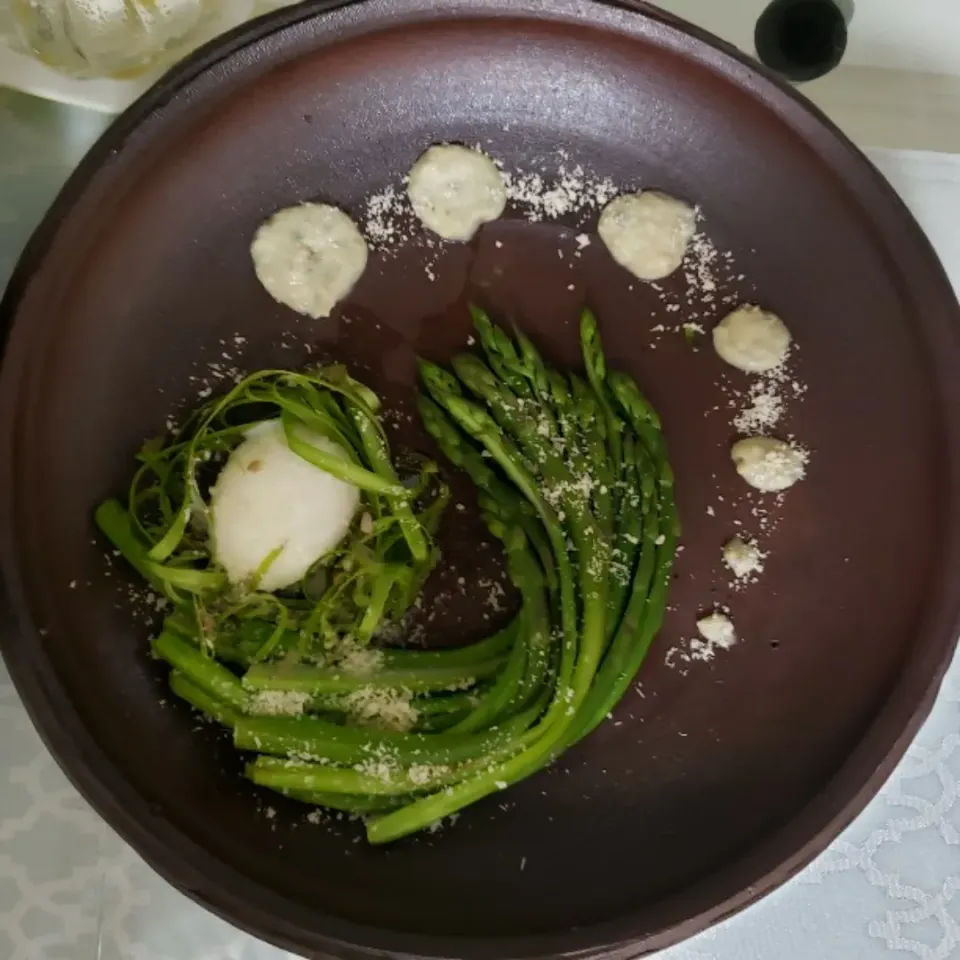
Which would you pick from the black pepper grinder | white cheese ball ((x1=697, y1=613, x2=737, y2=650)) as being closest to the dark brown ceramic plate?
white cheese ball ((x1=697, y1=613, x2=737, y2=650))

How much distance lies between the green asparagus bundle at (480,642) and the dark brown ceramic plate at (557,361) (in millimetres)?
44

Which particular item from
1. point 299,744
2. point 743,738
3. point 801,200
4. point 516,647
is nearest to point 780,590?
point 743,738

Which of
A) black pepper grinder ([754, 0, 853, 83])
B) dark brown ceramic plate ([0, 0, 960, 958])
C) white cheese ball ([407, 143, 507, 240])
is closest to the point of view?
dark brown ceramic plate ([0, 0, 960, 958])

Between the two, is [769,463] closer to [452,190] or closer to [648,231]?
[648,231]

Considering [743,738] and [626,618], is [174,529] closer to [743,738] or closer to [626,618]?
[626,618]

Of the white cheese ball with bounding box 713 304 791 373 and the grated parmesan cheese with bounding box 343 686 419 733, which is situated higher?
the white cheese ball with bounding box 713 304 791 373

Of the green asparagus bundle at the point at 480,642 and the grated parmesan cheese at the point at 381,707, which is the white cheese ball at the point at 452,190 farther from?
the grated parmesan cheese at the point at 381,707

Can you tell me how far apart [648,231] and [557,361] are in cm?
16

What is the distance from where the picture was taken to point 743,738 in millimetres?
1083

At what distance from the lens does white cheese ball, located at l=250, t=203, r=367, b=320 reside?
1047 millimetres

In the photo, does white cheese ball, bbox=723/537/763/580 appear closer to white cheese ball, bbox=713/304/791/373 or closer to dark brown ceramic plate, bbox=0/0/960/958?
dark brown ceramic plate, bbox=0/0/960/958

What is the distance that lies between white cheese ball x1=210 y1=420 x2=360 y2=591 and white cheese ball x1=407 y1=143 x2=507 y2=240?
25 cm

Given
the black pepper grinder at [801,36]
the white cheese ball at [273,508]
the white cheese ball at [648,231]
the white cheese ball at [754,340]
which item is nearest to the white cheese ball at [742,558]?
the white cheese ball at [754,340]

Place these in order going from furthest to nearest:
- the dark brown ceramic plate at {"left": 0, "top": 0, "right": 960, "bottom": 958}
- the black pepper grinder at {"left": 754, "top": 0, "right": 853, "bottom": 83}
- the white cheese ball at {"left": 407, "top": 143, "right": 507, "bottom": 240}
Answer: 1. the black pepper grinder at {"left": 754, "top": 0, "right": 853, "bottom": 83}
2. the white cheese ball at {"left": 407, "top": 143, "right": 507, "bottom": 240}
3. the dark brown ceramic plate at {"left": 0, "top": 0, "right": 960, "bottom": 958}
